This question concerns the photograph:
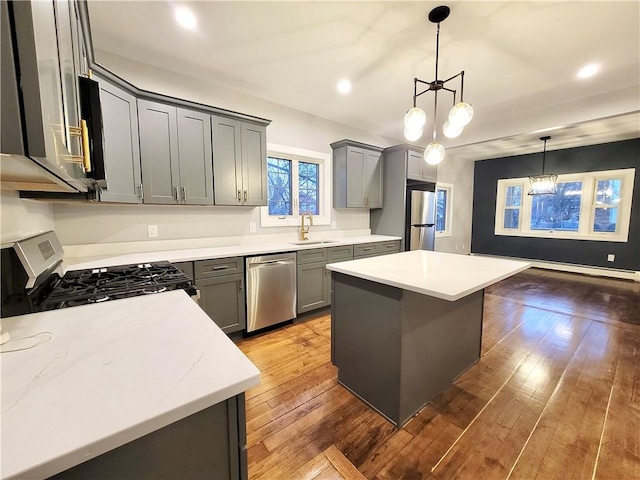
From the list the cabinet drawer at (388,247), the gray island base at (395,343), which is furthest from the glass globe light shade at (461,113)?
the cabinet drawer at (388,247)

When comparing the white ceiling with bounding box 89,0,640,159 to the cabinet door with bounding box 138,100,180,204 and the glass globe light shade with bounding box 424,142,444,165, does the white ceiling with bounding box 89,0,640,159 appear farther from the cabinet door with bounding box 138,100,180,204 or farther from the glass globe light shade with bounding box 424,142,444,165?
the glass globe light shade with bounding box 424,142,444,165

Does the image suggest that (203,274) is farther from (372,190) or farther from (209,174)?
(372,190)

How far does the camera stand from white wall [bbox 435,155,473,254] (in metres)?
6.09

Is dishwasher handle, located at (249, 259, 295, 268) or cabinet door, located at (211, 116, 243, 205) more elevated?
cabinet door, located at (211, 116, 243, 205)

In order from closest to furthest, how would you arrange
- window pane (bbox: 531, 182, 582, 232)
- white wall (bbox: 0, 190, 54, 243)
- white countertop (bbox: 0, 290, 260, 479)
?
white countertop (bbox: 0, 290, 260, 479)
white wall (bbox: 0, 190, 54, 243)
window pane (bbox: 531, 182, 582, 232)

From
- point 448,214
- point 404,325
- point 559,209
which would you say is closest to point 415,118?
point 404,325

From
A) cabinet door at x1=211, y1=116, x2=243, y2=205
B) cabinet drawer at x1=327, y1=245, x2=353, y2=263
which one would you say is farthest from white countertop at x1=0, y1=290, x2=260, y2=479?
cabinet drawer at x1=327, y1=245, x2=353, y2=263

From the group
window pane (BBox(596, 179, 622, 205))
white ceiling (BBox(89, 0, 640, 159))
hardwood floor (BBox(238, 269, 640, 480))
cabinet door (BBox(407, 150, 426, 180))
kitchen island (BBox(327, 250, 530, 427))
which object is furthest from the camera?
window pane (BBox(596, 179, 622, 205))

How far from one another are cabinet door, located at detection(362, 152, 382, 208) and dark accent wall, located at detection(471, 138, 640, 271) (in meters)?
4.10

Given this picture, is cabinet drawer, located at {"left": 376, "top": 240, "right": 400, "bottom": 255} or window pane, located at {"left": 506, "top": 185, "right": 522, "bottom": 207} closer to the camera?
cabinet drawer, located at {"left": 376, "top": 240, "right": 400, "bottom": 255}

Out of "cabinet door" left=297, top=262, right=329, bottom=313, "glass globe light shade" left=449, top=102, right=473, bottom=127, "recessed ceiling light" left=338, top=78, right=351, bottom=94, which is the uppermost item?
"recessed ceiling light" left=338, top=78, right=351, bottom=94

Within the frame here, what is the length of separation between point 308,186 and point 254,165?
3.62 ft

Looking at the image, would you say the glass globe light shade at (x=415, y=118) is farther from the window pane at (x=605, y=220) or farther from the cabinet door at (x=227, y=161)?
the window pane at (x=605, y=220)

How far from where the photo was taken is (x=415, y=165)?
412 cm
